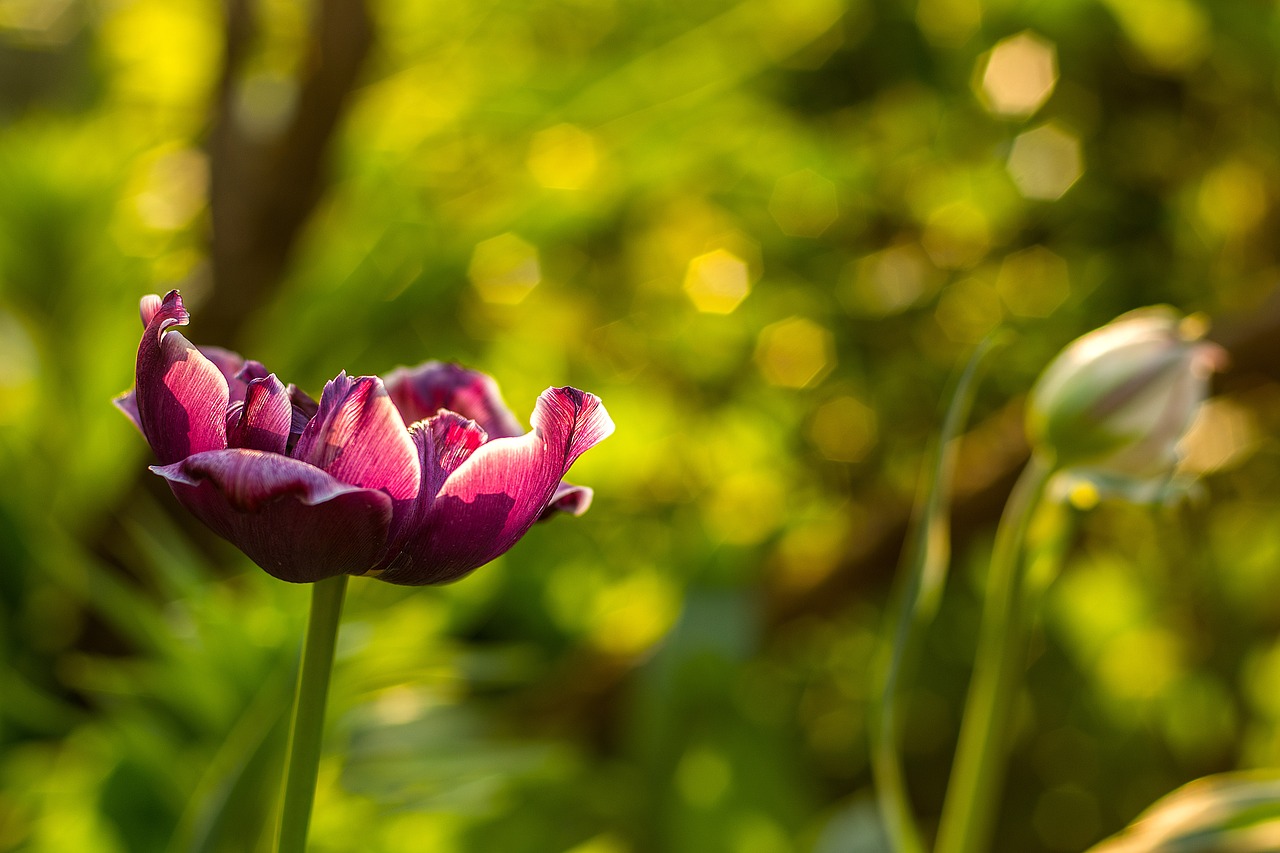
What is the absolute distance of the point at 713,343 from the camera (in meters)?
0.70

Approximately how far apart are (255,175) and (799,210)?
0.32 m

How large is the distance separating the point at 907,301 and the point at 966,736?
0.45 meters

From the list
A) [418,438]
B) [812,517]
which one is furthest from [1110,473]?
[812,517]

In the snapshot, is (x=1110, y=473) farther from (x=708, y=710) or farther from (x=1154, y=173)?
(x=1154, y=173)

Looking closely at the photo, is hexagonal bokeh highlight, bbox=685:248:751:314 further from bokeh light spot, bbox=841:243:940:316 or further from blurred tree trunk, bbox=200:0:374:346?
blurred tree trunk, bbox=200:0:374:346

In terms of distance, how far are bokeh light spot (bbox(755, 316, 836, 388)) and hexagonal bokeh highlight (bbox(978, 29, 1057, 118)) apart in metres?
0.16

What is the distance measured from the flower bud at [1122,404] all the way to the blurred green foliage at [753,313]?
22cm

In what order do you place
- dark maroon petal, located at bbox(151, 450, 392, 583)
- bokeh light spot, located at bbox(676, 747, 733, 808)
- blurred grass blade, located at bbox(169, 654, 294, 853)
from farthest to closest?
bokeh light spot, located at bbox(676, 747, 733, 808), blurred grass blade, located at bbox(169, 654, 294, 853), dark maroon petal, located at bbox(151, 450, 392, 583)

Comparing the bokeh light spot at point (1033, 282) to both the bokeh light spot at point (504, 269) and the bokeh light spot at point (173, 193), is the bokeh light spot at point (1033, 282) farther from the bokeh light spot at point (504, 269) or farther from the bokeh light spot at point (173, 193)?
the bokeh light spot at point (173, 193)

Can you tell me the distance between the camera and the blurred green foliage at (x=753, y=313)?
21.4 inches

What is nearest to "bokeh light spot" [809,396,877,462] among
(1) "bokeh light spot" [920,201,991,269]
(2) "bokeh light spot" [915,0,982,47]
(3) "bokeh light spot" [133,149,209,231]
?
(1) "bokeh light spot" [920,201,991,269]

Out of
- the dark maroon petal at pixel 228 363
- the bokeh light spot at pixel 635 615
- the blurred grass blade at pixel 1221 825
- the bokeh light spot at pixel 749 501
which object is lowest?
the blurred grass blade at pixel 1221 825

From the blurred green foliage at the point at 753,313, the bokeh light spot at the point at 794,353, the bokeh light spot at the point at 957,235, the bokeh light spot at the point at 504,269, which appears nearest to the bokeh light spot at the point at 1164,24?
the blurred green foliage at the point at 753,313

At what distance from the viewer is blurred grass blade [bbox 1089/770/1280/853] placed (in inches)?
9.7
